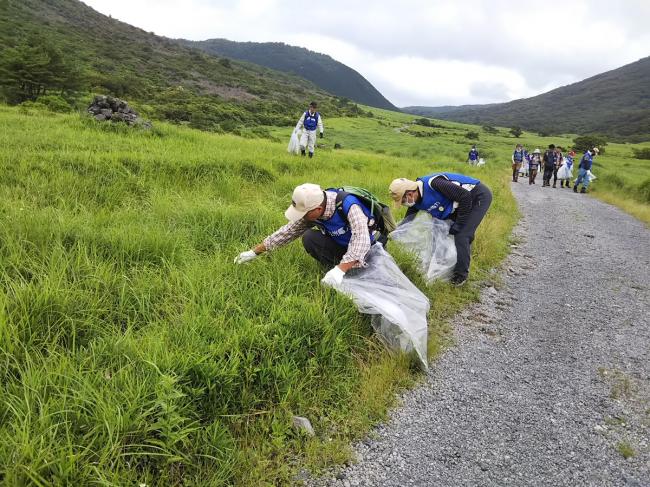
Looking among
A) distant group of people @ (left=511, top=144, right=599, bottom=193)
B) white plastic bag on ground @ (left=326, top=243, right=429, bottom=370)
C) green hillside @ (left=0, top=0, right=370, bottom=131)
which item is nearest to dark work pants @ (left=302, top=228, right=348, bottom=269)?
white plastic bag on ground @ (left=326, top=243, right=429, bottom=370)

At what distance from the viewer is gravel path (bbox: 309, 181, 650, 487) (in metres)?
2.18

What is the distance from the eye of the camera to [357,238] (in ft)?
10.8

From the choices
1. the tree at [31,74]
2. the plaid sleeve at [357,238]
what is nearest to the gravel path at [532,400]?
the plaid sleeve at [357,238]

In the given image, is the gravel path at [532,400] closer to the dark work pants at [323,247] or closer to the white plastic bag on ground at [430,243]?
the white plastic bag on ground at [430,243]

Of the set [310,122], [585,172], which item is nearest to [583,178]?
[585,172]

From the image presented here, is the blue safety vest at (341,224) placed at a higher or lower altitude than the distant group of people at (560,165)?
lower

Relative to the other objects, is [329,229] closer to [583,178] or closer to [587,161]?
[587,161]

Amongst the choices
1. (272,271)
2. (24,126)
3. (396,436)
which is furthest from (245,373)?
(24,126)

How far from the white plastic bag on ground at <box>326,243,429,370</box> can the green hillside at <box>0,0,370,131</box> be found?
1844 centimetres

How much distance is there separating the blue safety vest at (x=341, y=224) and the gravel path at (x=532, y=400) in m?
1.36

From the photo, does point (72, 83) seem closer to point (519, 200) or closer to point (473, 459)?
point (519, 200)

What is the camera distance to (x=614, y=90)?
147000 mm

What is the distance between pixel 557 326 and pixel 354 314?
2323 millimetres

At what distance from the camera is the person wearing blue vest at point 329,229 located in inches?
128
